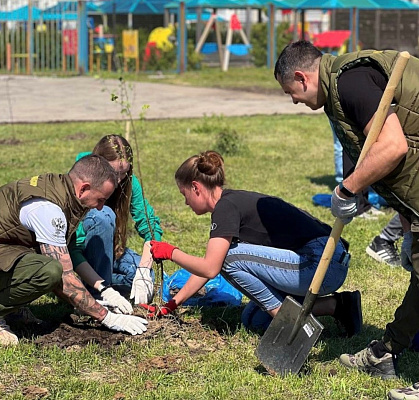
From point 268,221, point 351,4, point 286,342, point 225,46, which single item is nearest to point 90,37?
point 225,46

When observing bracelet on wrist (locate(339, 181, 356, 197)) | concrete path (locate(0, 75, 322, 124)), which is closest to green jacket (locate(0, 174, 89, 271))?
bracelet on wrist (locate(339, 181, 356, 197))

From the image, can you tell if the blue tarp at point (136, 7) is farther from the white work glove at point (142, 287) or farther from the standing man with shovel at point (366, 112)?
the standing man with shovel at point (366, 112)

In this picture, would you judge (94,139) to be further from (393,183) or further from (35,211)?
(393,183)

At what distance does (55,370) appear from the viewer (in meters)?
4.16

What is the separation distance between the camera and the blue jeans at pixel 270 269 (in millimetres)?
4430

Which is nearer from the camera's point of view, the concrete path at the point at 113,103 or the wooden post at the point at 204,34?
the concrete path at the point at 113,103

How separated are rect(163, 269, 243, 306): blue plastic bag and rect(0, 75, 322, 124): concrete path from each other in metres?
8.72

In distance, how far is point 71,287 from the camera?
4426 millimetres

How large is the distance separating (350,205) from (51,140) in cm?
850

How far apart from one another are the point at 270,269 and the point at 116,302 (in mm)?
1007

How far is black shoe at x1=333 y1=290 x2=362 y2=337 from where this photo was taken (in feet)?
15.2

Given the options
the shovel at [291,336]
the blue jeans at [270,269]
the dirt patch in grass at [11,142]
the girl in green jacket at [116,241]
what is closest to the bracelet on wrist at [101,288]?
the girl in green jacket at [116,241]

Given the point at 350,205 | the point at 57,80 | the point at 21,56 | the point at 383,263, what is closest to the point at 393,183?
the point at 350,205

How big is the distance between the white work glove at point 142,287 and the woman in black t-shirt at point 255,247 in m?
0.47
